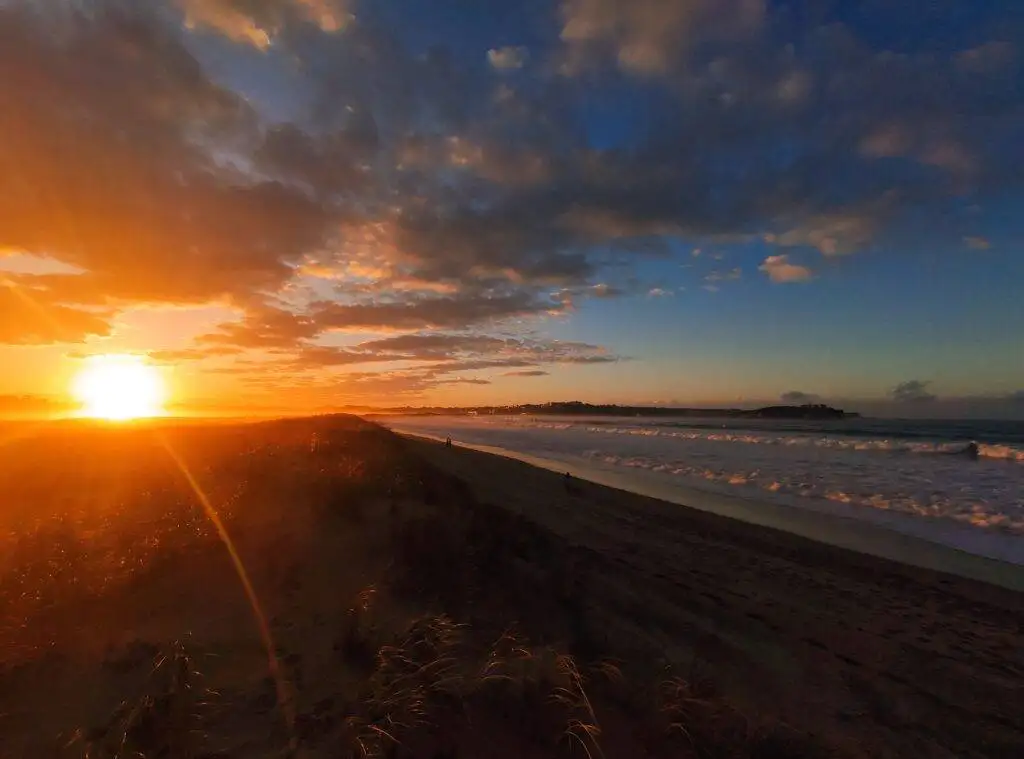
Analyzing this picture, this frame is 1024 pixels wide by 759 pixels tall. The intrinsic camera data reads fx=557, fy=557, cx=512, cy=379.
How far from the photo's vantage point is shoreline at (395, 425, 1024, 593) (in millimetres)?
13516

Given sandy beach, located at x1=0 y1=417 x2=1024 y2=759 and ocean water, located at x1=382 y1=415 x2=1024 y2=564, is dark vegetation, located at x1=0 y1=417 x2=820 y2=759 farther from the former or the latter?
ocean water, located at x1=382 y1=415 x2=1024 y2=564

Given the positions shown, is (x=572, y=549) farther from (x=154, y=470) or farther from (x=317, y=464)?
(x=154, y=470)

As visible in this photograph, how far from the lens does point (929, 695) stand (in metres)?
7.49

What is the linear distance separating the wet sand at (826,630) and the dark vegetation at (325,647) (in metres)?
0.96

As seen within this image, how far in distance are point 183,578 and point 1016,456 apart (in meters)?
50.4

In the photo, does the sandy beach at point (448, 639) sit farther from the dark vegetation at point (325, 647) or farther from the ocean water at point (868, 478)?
the ocean water at point (868, 478)

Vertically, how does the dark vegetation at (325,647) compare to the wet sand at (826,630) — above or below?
above

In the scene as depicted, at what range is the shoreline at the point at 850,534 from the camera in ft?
44.3

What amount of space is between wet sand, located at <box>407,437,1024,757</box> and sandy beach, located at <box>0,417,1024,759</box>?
0.05 m

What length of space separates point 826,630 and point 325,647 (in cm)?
816

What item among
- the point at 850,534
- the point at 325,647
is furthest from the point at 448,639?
the point at 850,534

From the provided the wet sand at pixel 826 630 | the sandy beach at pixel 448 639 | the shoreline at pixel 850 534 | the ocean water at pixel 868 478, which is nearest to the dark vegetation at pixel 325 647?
the sandy beach at pixel 448 639

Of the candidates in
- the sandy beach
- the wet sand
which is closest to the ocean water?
the wet sand

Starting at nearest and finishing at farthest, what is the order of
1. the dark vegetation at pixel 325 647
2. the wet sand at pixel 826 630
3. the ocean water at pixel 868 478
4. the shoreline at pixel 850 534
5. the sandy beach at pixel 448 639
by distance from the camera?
1. the dark vegetation at pixel 325 647
2. the sandy beach at pixel 448 639
3. the wet sand at pixel 826 630
4. the shoreline at pixel 850 534
5. the ocean water at pixel 868 478
